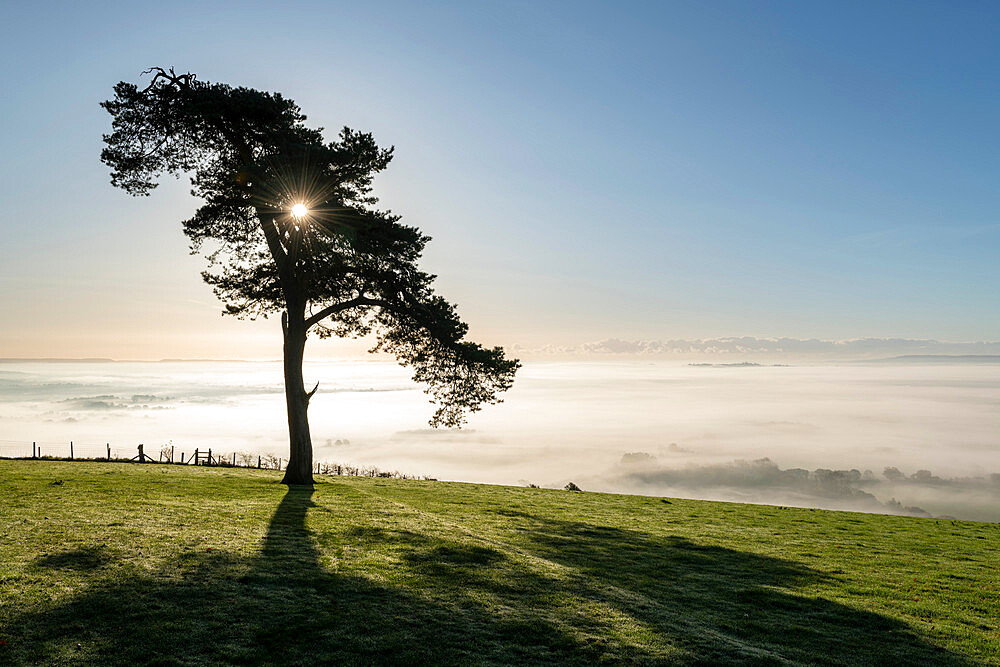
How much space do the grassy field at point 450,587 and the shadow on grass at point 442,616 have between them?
1.5 inches

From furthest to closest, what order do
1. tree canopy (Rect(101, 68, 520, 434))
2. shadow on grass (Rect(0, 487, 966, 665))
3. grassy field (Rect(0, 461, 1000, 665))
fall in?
tree canopy (Rect(101, 68, 520, 434)) → grassy field (Rect(0, 461, 1000, 665)) → shadow on grass (Rect(0, 487, 966, 665))

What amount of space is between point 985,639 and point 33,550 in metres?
16.7

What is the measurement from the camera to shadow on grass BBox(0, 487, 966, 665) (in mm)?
7520

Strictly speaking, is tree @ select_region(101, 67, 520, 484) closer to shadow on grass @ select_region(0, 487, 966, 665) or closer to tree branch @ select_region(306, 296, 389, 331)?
Result: tree branch @ select_region(306, 296, 389, 331)

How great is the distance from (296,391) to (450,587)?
18092 millimetres

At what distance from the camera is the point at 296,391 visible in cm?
2627

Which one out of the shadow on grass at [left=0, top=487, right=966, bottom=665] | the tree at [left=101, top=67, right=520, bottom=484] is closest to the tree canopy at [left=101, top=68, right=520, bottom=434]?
the tree at [left=101, top=67, right=520, bottom=484]

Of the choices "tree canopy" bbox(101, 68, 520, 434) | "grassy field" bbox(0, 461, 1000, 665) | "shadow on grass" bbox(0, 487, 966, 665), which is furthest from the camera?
"tree canopy" bbox(101, 68, 520, 434)

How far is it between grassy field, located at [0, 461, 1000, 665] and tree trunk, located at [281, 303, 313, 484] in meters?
6.54

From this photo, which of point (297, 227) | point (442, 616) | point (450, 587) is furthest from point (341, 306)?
point (442, 616)

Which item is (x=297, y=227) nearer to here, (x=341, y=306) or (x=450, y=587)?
(x=341, y=306)

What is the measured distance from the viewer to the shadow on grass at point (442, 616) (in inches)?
296

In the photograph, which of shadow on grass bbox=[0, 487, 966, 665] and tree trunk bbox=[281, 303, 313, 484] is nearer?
shadow on grass bbox=[0, 487, 966, 665]

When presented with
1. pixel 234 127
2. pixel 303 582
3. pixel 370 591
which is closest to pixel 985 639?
pixel 370 591
